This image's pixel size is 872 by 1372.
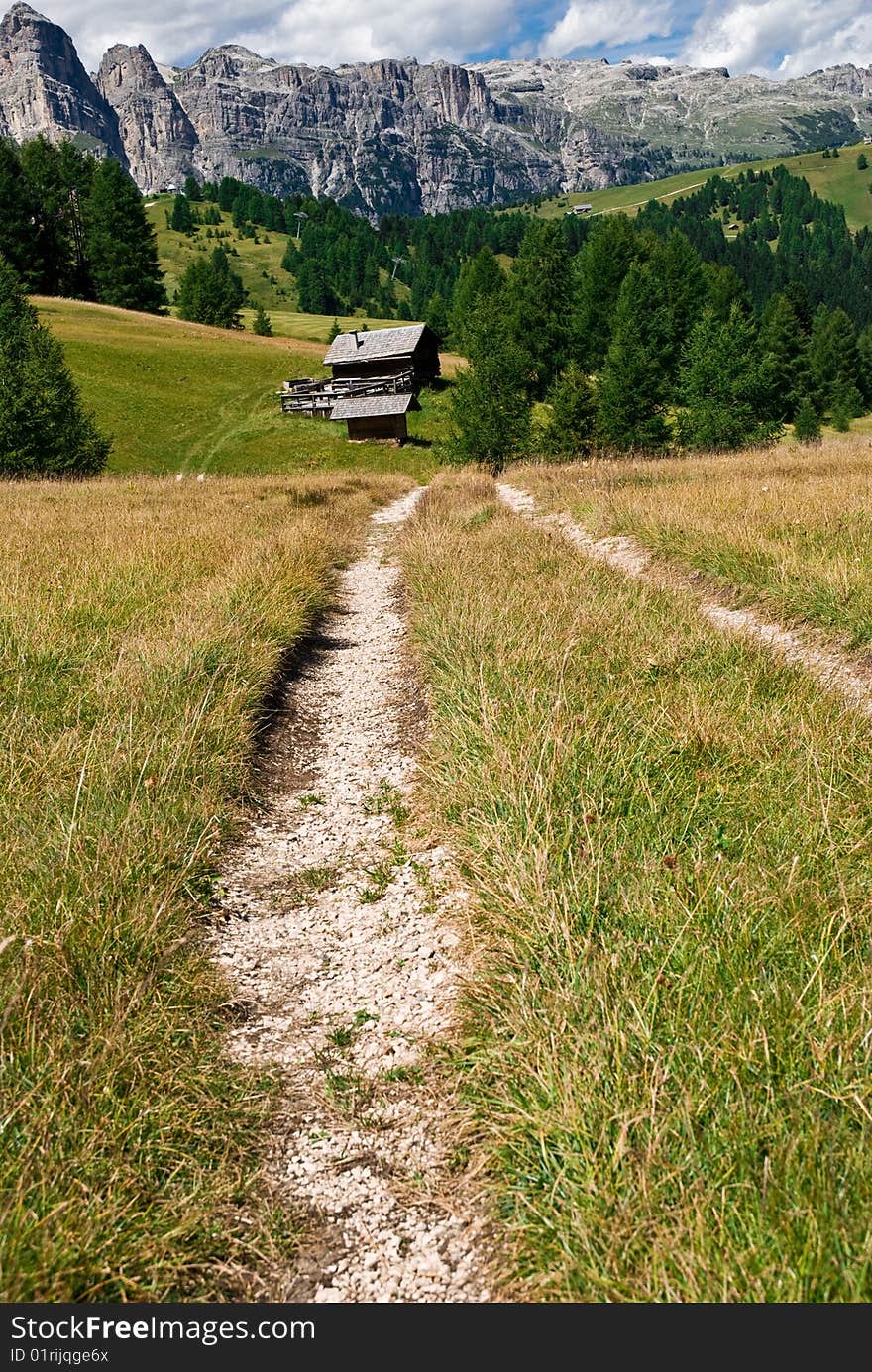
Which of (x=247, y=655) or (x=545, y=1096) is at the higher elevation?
(x=247, y=655)

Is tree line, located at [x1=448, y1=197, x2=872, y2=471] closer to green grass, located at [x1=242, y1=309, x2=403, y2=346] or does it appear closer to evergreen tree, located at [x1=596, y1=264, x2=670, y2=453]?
evergreen tree, located at [x1=596, y1=264, x2=670, y2=453]

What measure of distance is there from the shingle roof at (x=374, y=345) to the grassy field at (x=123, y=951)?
181ft

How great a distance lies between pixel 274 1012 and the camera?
363 centimetres

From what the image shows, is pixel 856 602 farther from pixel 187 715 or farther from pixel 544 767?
pixel 187 715

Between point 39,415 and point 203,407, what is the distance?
57.8 feet

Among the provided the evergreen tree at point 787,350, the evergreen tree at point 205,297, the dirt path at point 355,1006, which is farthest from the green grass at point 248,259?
the dirt path at point 355,1006

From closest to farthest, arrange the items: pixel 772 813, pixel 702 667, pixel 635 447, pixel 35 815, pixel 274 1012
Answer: pixel 274 1012, pixel 772 813, pixel 35 815, pixel 702 667, pixel 635 447

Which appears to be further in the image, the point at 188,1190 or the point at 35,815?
the point at 35,815

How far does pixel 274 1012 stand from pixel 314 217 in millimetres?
229770

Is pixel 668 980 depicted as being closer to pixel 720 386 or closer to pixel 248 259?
pixel 720 386

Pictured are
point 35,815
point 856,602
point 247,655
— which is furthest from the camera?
point 856,602

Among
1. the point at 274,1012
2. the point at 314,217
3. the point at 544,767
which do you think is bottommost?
the point at 274,1012

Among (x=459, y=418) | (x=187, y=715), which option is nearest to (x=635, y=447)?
(x=459, y=418)

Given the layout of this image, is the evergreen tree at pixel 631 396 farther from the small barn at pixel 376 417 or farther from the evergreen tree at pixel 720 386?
the small barn at pixel 376 417
